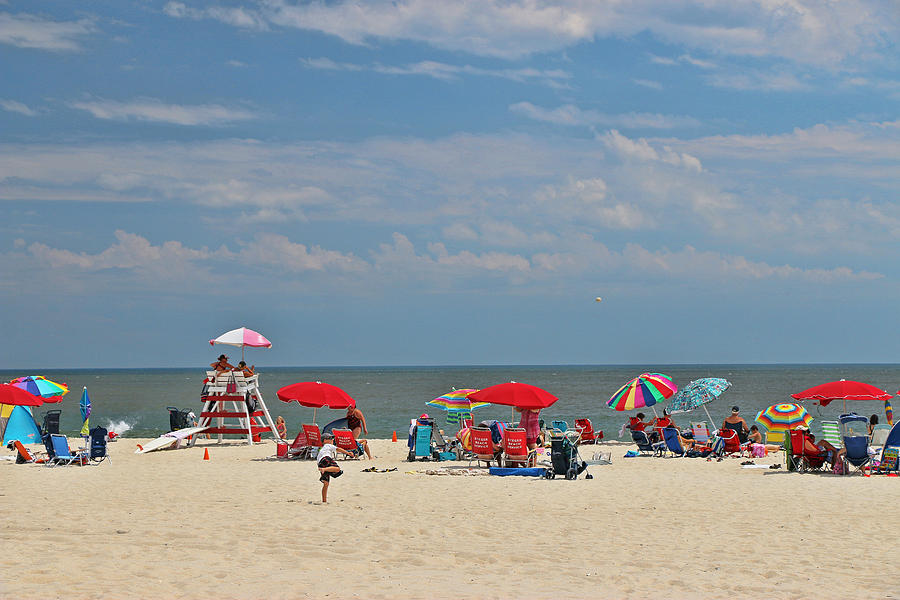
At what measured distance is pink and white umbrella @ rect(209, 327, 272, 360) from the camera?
23703 mm

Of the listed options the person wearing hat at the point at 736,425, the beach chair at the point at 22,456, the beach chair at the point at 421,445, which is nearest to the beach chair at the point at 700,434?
the person wearing hat at the point at 736,425

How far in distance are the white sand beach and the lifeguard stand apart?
729 cm

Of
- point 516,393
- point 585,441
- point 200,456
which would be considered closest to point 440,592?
point 516,393

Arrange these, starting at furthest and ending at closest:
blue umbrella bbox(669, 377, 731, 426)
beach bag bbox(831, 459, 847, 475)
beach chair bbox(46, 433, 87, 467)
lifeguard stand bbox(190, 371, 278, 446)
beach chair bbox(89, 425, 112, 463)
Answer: lifeguard stand bbox(190, 371, 278, 446)
blue umbrella bbox(669, 377, 731, 426)
beach chair bbox(89, 425, 112, 463)
beach chair bbox(46, 433, 87, 467)
beach bag bbox(831, 459, 847, 475)

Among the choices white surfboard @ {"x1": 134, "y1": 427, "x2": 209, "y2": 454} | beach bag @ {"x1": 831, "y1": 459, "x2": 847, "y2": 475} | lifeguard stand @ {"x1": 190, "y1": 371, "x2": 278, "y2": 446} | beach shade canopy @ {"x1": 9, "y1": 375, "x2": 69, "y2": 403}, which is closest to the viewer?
beach bag @ {"x1": 831, "y1": 459, "x2": 847, "y2": 475}

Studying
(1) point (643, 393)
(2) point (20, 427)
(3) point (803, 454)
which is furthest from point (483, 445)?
(2) point (20, 427)

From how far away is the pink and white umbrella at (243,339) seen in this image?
23.7 metres

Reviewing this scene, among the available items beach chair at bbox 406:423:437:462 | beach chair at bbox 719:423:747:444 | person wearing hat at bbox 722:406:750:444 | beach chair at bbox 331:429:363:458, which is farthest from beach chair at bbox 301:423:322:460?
beach chair at bbox 719:423:747:444

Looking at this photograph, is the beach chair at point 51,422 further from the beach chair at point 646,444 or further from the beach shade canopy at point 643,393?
the beach chair at point 646,444

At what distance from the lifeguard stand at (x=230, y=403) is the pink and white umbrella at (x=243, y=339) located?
1.00 meters

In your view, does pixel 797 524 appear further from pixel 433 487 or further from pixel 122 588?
pixel 122 588

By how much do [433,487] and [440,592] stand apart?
7.19 m

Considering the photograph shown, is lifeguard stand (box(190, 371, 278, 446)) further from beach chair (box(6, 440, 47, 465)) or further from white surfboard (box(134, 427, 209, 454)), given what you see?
beach chair (box(6, 440, 47, 465))

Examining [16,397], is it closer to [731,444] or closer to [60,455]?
[60,455]
